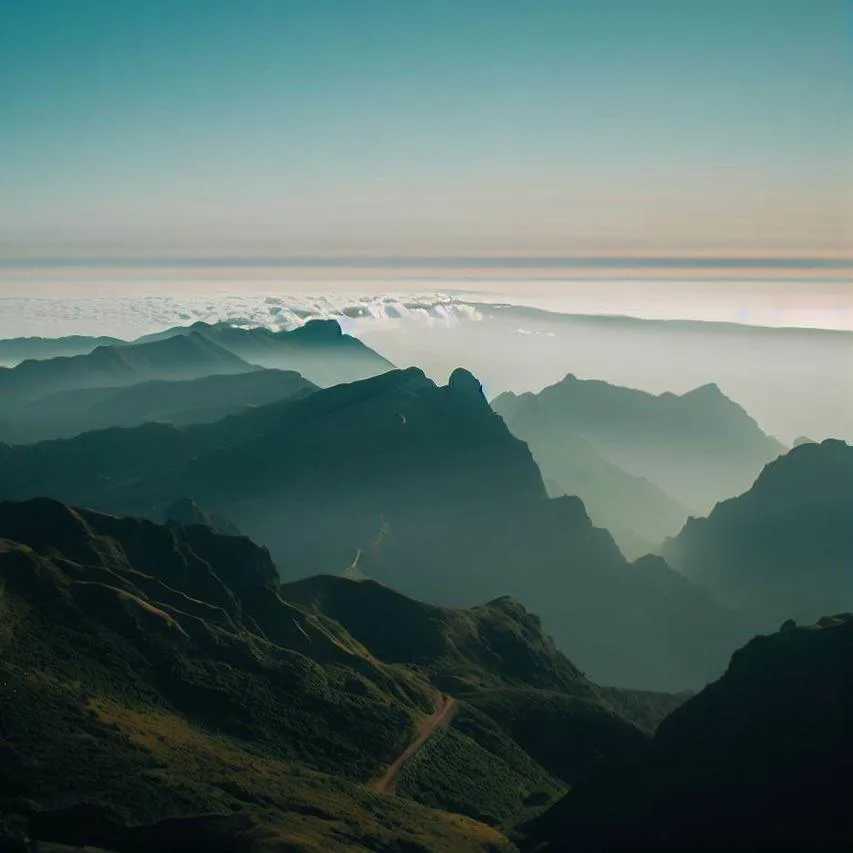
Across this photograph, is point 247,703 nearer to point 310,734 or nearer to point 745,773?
point 310,734

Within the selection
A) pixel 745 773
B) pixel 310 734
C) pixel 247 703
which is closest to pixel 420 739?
pixel 310 734

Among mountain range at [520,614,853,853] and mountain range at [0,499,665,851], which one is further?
mountain range at [520,614,853,853]

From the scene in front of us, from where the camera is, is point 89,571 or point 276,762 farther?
point 89,571

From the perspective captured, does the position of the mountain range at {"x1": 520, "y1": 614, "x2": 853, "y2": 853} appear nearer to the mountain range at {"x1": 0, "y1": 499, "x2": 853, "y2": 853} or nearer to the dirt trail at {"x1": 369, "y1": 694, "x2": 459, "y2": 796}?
the mountain range at {"x1": 0, "y1": 499, "x2": 853, "y2": 853}

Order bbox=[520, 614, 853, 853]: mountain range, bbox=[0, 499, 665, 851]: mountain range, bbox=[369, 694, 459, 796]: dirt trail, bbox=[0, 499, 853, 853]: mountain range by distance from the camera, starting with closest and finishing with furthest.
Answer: bbox=[0, 499, 853, 853]: mountain range
bbox=[0, 499, 665, 851]: mountain range
bbox=[520, 614, 853, 853]: mountain range
bbox=[369, 694, 459, 796]: dirt trail

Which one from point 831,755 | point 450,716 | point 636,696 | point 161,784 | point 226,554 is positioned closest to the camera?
point 161,784

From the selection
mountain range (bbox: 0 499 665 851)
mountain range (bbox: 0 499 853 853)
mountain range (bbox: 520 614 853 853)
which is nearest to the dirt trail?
mountain range (bbox: 0 499 853 853)

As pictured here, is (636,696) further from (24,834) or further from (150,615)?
(24,834)

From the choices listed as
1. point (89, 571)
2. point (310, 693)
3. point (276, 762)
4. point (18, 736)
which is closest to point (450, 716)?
point (310, 693)

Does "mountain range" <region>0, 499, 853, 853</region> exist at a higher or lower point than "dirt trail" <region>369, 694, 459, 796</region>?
higher
